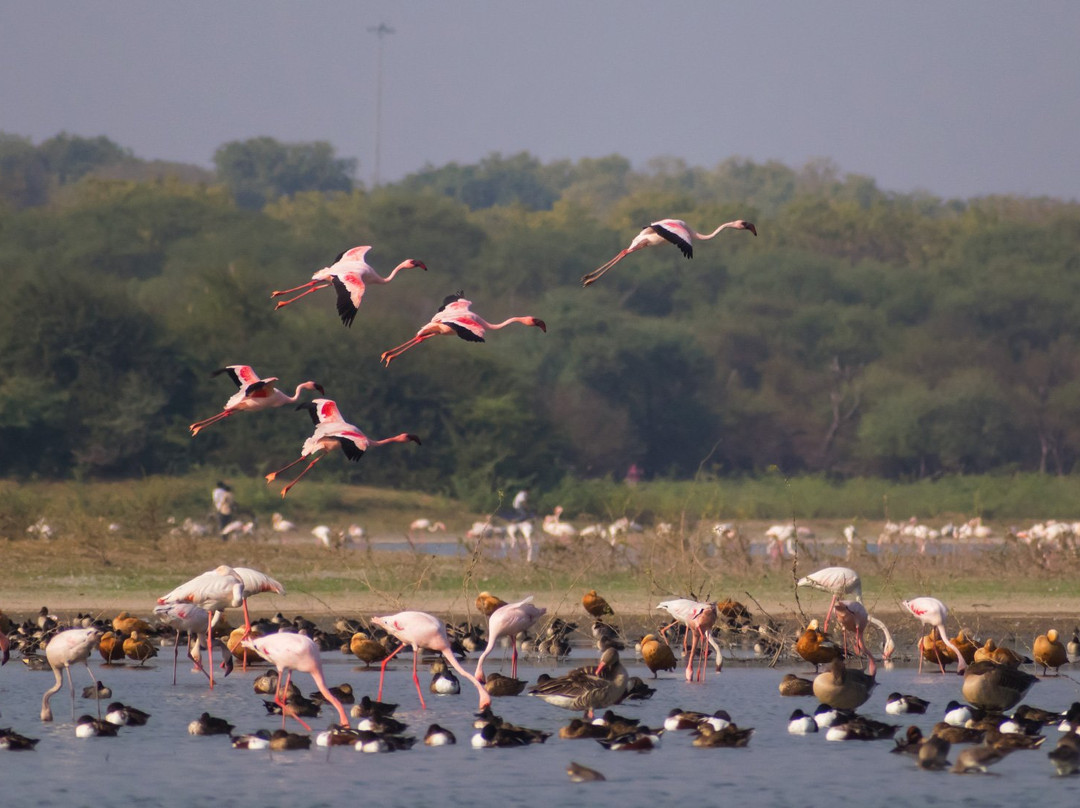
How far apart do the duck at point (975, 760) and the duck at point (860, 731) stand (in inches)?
38.1

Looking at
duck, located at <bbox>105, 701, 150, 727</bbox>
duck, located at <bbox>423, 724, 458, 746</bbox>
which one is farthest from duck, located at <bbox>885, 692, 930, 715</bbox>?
duck, located at <bbox>105, 701, 150, 727</bbox>

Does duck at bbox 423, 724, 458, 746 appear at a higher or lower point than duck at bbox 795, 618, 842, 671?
lower

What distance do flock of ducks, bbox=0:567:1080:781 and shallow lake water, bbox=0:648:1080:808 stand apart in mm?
91

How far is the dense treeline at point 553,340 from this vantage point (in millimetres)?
42125

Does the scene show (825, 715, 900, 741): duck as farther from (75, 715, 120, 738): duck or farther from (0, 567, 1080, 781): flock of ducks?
(75, 715, 120, 738): duck

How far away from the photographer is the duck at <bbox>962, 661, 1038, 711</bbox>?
36.8 ft

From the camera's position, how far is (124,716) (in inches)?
438

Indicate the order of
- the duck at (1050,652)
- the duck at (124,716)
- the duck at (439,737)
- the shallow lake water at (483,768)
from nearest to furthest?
the shallow lake water at (483,768) < the duck at (439,737) < the duck at (124,716) < the duck at (1050,652)

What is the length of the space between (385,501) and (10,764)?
2898cm

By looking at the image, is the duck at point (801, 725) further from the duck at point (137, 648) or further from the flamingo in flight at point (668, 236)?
the duck at point (137, 648)

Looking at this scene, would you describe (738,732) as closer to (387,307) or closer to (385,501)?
(385,501)

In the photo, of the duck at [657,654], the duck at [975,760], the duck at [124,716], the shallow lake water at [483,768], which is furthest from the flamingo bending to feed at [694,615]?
the duck at [124,716]


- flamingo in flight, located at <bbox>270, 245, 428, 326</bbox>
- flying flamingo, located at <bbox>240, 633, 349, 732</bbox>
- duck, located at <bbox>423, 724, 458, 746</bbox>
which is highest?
flamingo in flight, located at <bbox>270, 245, 428, 326</bbox>

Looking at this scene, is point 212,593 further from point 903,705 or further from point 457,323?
point 903,705
